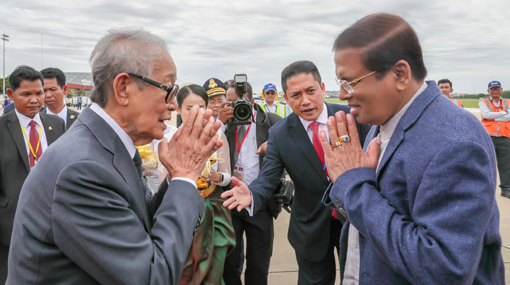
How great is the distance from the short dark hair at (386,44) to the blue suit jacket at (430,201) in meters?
0.15

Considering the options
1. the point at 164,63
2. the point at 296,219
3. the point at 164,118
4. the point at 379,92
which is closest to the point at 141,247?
the point at 164,118

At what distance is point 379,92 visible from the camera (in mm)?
1508

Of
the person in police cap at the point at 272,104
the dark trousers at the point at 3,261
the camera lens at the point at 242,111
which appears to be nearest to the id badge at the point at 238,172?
the camera lens at the point at 242,111

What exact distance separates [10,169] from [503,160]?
29.4 ft

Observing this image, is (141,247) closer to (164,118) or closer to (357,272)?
(164,118)

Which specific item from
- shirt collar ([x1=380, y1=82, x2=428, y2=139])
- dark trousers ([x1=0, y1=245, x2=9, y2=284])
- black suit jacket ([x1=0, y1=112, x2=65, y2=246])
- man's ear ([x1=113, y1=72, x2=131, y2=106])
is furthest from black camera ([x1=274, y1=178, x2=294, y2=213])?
dark trousers ([x1=0, y1=245, x2=9, y2=284])

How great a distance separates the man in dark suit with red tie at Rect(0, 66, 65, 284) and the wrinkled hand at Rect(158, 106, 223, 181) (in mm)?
2470

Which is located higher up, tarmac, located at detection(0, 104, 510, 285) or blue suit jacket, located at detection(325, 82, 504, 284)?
blue suit jacket, located at detection(325, 82, 504, 284)

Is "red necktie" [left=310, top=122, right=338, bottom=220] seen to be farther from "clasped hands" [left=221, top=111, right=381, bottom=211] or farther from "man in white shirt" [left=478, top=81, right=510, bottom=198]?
"man in white shirt" [left=478, top=81, right=510, bottom=198]

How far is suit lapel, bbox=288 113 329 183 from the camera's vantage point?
9.07ft

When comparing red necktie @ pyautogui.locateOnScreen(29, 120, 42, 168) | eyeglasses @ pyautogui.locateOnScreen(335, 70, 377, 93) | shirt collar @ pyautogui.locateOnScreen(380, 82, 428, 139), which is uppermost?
eyeglasses @ pyautogui.locateOnScreen(335, 70, 377, 93)

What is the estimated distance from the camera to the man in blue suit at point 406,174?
3.84ft

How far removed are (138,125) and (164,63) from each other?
12.4 inches

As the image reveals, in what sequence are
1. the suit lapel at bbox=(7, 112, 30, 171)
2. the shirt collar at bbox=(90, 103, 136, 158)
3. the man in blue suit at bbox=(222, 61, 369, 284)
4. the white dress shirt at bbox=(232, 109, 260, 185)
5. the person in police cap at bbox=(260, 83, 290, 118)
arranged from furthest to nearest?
the person in police cap at bbox=(260, 83, 290, 118)
the white dress shirt at bbox=(232, 109, 260, 185)
the suit lapel at bbox=(7, 112, 30, 171)
the man in blue suit at bbox=(222, 61, 369, 284)
the shirt collar at bbox=(90, 103, 136, 158)
